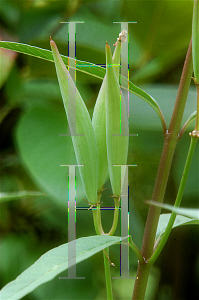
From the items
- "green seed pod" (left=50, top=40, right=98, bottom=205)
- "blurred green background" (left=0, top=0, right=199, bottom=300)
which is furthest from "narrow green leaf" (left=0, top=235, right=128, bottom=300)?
"blurred green background" (left=0, top=0, right=199, bottom=300)

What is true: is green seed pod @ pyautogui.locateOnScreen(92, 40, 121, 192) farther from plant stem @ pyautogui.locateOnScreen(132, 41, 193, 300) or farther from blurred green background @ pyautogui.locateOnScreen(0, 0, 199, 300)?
blurred green background @ pyautogui.locateOnScreen(0, 0, 199, 300)

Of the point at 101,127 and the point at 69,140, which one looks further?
the point at 69,140

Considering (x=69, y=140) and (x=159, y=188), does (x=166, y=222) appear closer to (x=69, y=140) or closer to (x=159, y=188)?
(x=159, y=188)

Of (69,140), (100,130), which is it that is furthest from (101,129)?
(69,140)

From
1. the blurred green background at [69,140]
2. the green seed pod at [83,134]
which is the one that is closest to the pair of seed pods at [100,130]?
the green seed pod at [83,134]

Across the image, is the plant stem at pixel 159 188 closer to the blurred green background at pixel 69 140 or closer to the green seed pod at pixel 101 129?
the green seed pod at pixel 101 129

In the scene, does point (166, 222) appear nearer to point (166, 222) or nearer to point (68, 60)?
point (166, 222)
